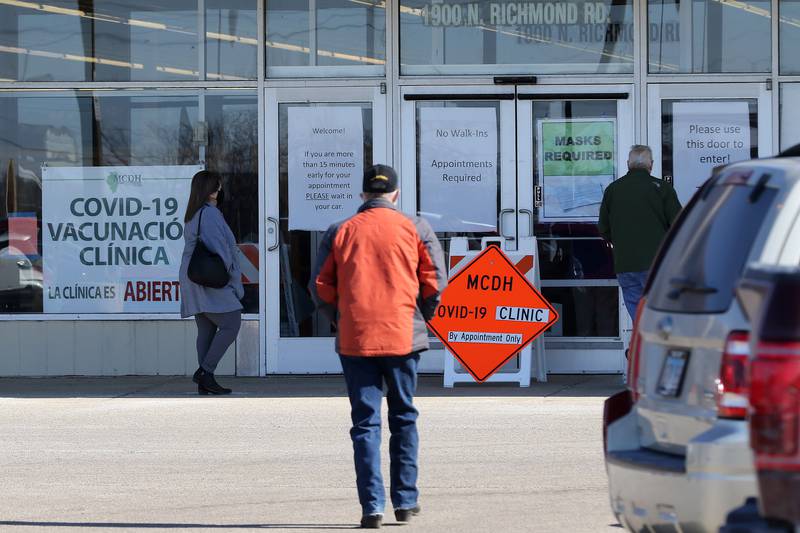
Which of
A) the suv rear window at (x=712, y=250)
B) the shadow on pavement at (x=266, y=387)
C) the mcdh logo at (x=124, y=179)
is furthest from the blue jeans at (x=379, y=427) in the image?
the mcdh logo at (x=124, y=179)

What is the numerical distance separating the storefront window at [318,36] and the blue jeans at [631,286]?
322cm

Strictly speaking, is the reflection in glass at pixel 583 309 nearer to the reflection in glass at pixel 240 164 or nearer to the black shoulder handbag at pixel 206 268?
the reflection in glass at pixel 240 164

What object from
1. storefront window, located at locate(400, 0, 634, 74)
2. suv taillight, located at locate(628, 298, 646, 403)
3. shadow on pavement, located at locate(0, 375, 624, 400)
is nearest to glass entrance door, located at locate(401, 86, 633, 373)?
storefront window, located at locate(400, 0, 634, 74)

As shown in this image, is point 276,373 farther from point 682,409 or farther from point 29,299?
point 682,409

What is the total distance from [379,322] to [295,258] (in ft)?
21.3

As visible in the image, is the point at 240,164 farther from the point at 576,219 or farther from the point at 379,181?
the point at 379,181

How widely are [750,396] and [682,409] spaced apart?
0.91 m

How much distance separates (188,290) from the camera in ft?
39.9

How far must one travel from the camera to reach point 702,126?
13195 millimetres

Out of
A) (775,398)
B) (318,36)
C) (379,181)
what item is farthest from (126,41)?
(775,398)

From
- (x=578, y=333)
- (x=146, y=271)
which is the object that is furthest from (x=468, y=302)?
(x=146, y=271)

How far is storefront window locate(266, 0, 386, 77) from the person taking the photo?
44.2 ft

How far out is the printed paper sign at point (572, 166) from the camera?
1327 cm

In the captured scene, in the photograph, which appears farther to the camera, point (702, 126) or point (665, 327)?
point (702, 126)
